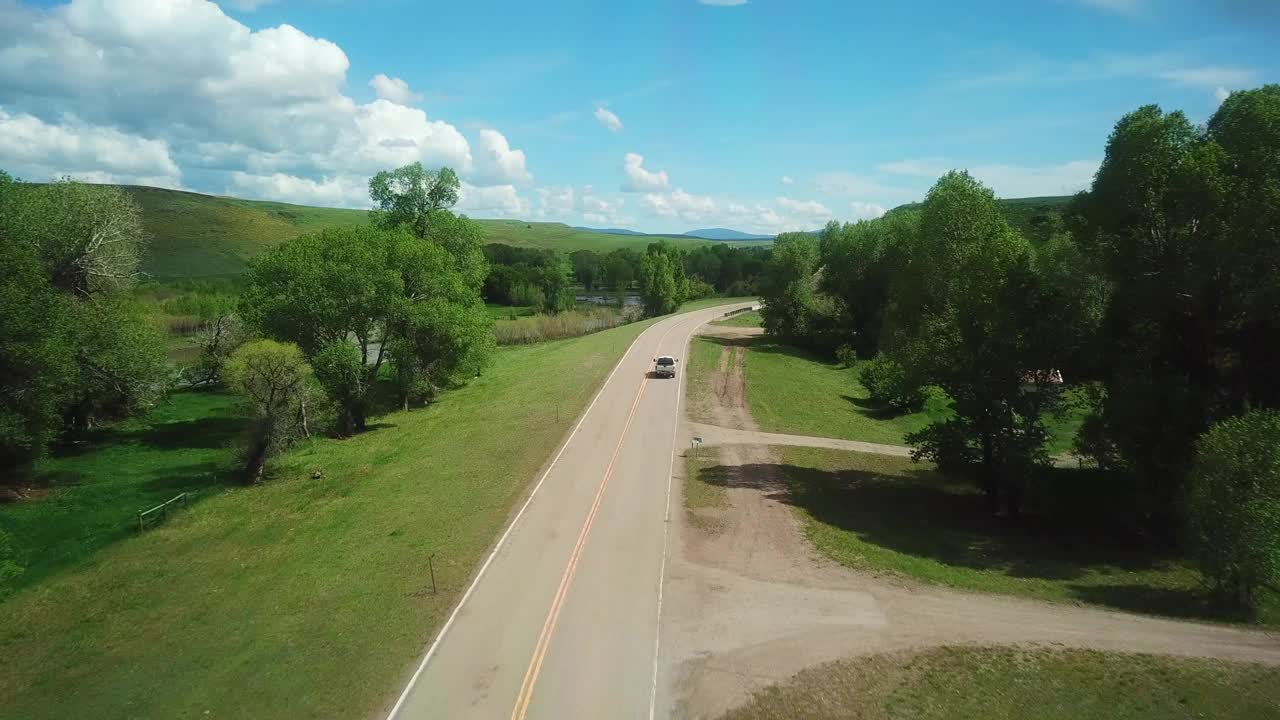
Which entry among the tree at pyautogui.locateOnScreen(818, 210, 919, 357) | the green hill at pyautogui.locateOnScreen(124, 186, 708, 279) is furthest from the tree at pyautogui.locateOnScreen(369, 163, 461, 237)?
the green hill at pyautogui.locateOnScreen(124, 186, 708, 279)

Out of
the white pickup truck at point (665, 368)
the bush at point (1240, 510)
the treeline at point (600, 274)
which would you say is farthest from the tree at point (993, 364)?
the treeline at point (600, 274)

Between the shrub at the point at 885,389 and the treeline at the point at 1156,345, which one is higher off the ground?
the treeline at the point at 1156,345

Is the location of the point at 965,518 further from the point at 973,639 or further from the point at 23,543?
the point at 23,543

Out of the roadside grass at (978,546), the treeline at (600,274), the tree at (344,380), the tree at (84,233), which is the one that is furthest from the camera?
the treeline at (600,274)

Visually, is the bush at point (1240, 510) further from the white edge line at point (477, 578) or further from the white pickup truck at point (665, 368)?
the white pickup truck at point (665, 368)

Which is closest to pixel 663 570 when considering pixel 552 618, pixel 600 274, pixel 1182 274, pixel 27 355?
pixel 552 618
